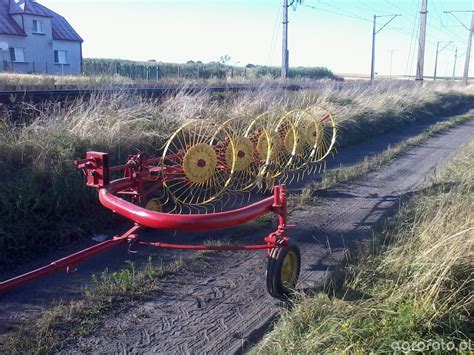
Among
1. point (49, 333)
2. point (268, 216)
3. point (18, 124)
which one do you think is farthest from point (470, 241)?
point (18, 124)

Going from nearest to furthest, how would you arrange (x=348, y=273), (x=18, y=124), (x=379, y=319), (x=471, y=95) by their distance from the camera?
(x=379, y=319) → (x=348, y=273) → (x=18, y=124) → (x=471, y=95)

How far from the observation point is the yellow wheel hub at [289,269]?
4312 mm

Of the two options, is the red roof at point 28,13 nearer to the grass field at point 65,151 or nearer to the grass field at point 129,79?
the grass field at point 129,79

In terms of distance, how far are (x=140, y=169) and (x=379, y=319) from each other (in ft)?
10.1

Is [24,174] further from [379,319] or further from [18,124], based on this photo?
[379,319]

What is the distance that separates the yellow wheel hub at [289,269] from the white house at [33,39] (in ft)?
119

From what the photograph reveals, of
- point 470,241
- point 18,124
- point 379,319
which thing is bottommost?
point 379,319

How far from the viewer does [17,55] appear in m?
38.4

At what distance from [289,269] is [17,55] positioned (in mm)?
40347

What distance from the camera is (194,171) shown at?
5.68m

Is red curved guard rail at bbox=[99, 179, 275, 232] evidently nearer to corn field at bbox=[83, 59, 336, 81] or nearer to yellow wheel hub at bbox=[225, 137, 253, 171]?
yellow wheel hub at bbox=[225, 137, 253, 171]

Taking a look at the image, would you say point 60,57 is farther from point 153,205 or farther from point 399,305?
point 399,305

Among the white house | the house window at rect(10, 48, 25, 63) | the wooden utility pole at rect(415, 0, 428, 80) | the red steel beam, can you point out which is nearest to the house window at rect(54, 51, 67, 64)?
the white house

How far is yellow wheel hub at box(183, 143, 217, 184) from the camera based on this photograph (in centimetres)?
558
